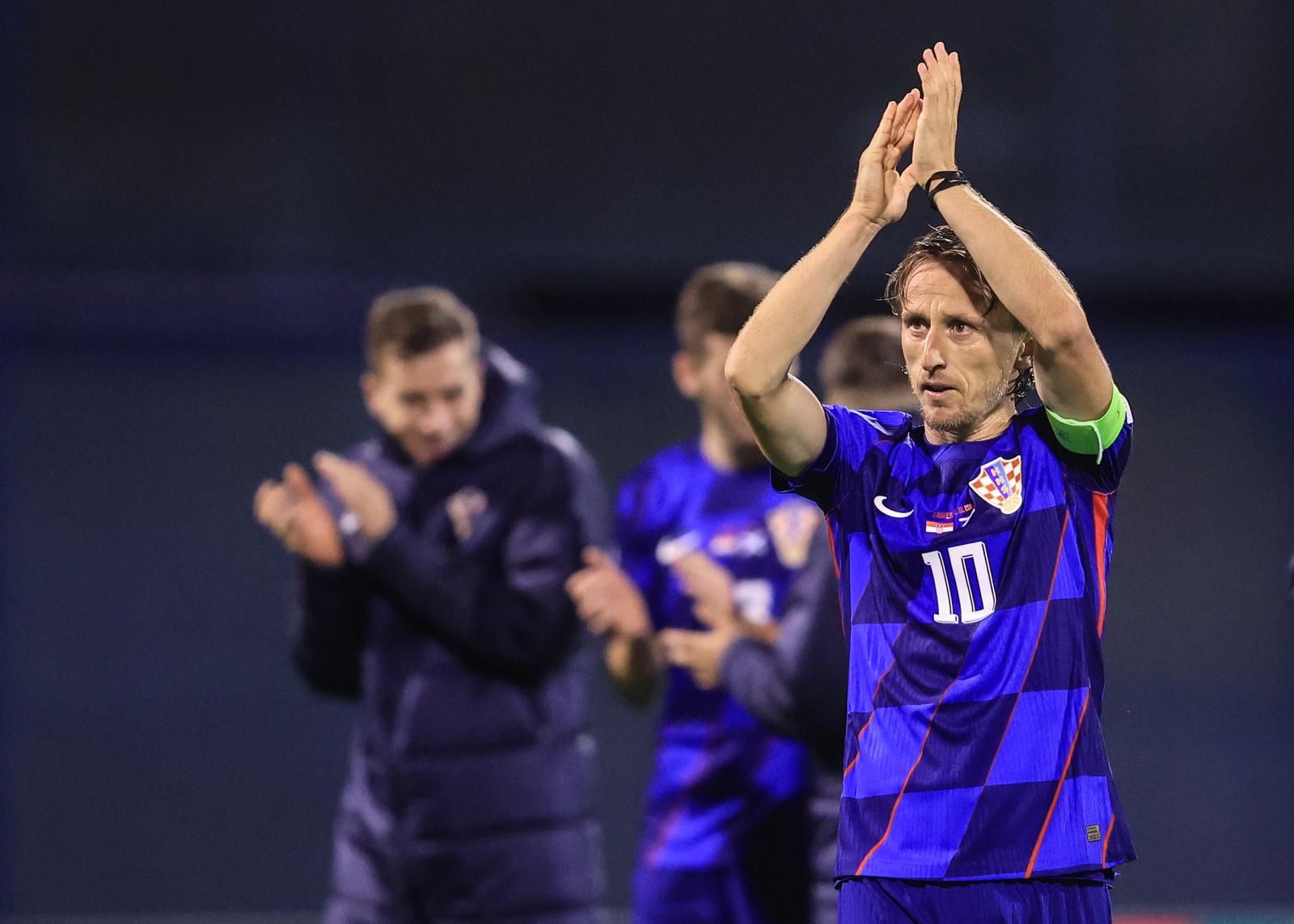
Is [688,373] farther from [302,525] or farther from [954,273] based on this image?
[954,273]

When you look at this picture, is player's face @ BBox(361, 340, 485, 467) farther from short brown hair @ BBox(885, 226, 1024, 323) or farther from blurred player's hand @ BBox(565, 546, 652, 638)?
short brown hair @ BBox(885, 226, 1024, 323)

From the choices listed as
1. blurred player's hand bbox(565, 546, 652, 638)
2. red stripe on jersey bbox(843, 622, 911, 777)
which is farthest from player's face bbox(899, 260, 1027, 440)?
blurred player's hand bbox(565, 546, 652, 638)

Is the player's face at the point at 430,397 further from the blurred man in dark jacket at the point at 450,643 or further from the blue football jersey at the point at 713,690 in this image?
the blue football jersey at the point at 713,690

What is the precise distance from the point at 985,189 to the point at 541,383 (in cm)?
201

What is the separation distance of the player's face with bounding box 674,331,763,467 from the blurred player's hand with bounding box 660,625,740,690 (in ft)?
1.83

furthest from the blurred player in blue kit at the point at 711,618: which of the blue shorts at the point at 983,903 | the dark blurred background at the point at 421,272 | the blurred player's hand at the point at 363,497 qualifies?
the dark blurred background at the point at 421,272

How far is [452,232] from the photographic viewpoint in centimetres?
683

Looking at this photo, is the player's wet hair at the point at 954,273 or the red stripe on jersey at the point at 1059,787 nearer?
the red stripe on jersey at the point at 1059,787

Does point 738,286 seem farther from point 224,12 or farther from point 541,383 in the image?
point 224,12

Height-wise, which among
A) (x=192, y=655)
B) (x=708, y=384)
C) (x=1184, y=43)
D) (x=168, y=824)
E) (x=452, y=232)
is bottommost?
(x=168, y=824)

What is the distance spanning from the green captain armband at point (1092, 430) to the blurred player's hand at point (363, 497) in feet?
6.35

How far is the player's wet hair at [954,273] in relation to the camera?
85.1 inches

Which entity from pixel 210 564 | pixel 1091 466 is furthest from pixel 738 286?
pixel 210 564

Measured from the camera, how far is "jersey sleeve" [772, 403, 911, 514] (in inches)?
87.8
